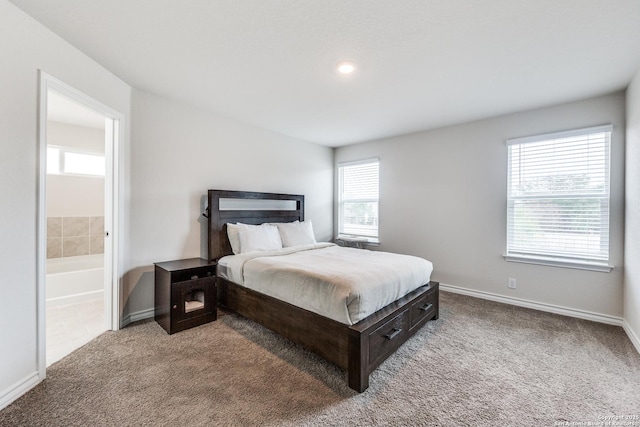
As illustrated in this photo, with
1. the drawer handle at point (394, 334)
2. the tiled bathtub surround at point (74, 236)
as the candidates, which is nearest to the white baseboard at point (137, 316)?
the tiled bathtub surround at point (74, 236)

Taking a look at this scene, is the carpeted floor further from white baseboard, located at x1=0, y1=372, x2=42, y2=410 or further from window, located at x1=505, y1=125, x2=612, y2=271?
window, located at x1=505, y1=125, x2=612, y2=271

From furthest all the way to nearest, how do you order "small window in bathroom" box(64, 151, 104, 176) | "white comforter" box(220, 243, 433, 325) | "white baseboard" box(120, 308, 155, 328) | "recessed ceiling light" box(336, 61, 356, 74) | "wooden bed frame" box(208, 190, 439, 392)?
"small window in bathroom" box(64, 151, 104, 176)
"white baseboard" box(120, 308, 155, 328)
"recessed ceiling light" box(336, 61, 356, 74)
"white comforter" box(220, 243, 433, 325)
"wooden bed frame" box(208, 190, 439, 392)

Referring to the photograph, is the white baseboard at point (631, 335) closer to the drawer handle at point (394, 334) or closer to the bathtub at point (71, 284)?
the drawer handle at point (394, 334)

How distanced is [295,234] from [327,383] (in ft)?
7.33

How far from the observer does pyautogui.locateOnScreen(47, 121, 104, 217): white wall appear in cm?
405

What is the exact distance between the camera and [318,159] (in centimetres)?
507

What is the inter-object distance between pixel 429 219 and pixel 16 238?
14.4 feet

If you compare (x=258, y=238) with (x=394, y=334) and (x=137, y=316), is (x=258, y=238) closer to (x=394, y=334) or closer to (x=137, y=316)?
(x=137, y=316)

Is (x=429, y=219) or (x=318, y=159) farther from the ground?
(x=318, y=159)

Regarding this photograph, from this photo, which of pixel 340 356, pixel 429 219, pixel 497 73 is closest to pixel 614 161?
pixel 497 73

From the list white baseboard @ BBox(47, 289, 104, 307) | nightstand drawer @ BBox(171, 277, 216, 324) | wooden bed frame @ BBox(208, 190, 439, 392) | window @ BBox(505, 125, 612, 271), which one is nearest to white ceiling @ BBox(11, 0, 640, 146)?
window @ BBox(505, 125, 612, 271)

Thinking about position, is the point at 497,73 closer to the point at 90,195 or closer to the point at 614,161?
the point at 614,161

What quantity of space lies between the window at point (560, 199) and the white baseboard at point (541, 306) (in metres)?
0.51

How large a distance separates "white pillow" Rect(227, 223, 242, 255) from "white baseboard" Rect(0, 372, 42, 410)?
6.08 ft
